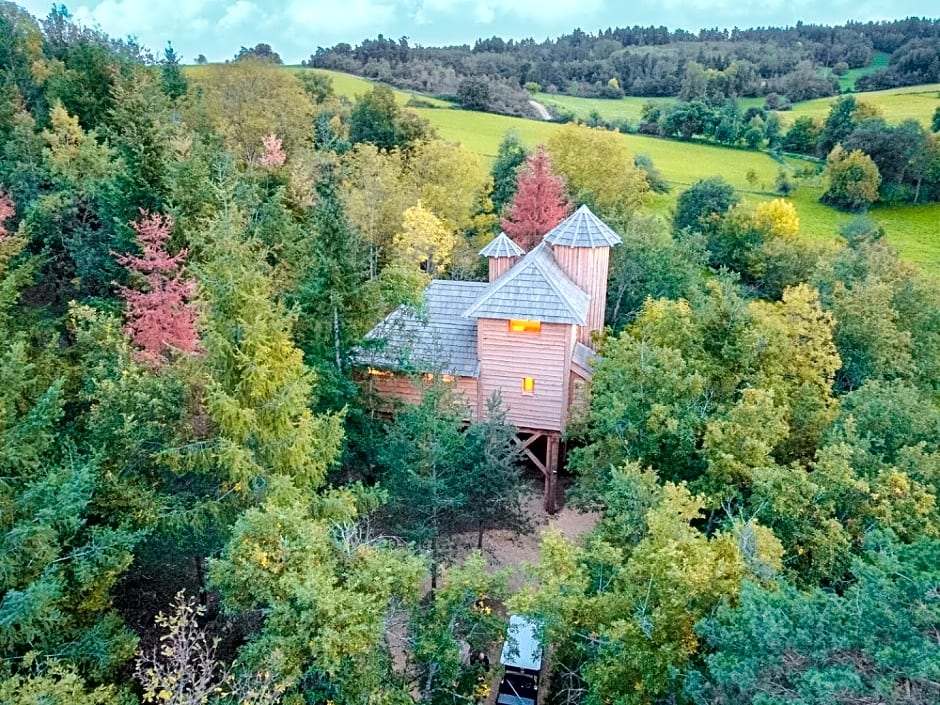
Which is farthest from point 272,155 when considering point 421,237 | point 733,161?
point 733,161

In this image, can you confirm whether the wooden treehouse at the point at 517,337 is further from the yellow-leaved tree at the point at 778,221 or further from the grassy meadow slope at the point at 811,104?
the grassy meadow slope at the point at 811,104

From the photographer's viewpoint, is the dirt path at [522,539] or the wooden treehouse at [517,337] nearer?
the dirt path at [522,539]

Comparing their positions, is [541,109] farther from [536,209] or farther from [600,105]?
[536,209]

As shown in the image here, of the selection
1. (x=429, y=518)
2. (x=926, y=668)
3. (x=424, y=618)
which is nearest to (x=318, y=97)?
(x=429, y=518)

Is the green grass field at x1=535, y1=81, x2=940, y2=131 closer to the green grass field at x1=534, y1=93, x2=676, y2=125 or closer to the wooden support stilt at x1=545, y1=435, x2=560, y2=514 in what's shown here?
the green grass field at x1=534, y1=93, x2=676, y2=125

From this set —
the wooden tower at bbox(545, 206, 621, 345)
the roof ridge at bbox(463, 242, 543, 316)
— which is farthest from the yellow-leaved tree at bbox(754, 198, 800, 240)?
the roof ridge at bbox(463, 242, 543, 316)

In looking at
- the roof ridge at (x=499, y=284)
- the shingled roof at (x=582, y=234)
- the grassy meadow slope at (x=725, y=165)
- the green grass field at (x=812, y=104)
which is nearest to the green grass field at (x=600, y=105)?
the green grass field at (x=812, y=104)
